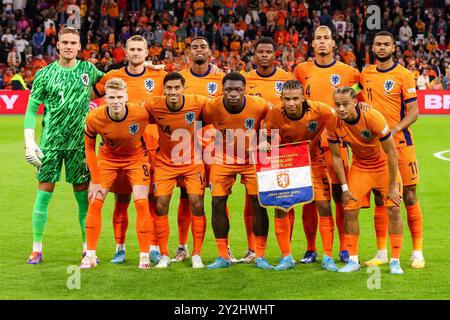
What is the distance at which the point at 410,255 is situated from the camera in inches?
353

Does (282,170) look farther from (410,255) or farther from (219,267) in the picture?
(410,255)

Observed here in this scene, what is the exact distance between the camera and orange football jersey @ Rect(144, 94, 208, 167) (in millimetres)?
8359

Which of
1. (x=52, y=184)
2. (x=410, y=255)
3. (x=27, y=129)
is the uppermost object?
(x=27, y=129)

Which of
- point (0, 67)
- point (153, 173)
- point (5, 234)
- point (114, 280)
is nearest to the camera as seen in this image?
point (114, 280)

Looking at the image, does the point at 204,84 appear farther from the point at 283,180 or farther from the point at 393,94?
the point at 393,94

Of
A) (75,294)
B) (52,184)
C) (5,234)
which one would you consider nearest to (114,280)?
(75,294)

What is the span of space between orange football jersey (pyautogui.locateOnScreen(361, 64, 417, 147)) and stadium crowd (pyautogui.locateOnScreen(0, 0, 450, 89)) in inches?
725

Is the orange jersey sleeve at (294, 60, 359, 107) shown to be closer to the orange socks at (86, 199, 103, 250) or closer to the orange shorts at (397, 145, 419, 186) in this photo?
the orange shorts at (397, 145, 419, 186)

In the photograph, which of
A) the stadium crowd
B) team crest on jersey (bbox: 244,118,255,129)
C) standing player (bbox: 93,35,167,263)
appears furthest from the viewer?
the stadium crowd

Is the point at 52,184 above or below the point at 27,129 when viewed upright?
below

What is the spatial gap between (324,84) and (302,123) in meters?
0.83

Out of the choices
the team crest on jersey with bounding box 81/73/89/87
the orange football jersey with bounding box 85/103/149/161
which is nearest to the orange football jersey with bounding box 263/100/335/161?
the orange football jersey with bounding box 85/103/149/161

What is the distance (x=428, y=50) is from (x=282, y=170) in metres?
23.7

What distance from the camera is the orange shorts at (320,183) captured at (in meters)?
8.40
